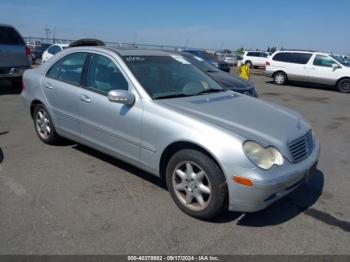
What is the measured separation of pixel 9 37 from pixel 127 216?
8842 mm

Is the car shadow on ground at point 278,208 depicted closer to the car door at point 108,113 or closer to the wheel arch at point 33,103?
the car door at point 108,113

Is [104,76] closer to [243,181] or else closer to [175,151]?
[175,151]

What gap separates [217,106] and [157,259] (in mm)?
1764

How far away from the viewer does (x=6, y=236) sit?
9.93 feet

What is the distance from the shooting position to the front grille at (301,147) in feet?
10.9

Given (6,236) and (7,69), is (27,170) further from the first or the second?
(7,69)

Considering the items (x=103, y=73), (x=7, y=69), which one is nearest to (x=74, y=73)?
(x=103, y=73)

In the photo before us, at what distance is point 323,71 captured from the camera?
15773 mm

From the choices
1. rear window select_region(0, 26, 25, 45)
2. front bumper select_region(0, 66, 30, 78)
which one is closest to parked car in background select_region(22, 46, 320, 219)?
front bumper select_region(0, 66, 30, 78)

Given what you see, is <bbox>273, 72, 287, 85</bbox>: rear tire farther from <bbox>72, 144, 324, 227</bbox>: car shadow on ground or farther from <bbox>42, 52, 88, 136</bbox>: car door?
<bbox>42, 52, 88, 136</bbox>: car door

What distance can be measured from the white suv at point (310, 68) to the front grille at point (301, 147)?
1331 cm

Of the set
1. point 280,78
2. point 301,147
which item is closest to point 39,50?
point 280,78

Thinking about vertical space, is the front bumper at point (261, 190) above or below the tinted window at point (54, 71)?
below

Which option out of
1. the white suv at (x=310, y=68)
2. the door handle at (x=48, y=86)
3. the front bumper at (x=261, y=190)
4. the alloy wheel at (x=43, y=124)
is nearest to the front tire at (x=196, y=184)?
the front bumper at (x=261, y=190)
